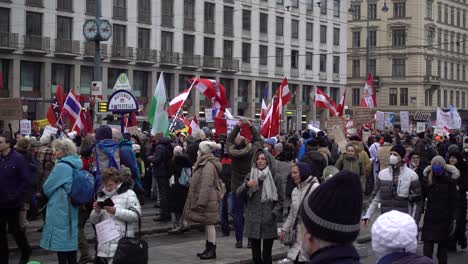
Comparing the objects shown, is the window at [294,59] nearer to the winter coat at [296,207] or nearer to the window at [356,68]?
the window at [356,68]

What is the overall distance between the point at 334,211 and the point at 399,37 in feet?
273

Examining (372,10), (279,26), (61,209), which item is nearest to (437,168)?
(61,209)

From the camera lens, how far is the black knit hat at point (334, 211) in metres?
3.38

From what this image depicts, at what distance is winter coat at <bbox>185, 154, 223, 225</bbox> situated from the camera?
11.0m

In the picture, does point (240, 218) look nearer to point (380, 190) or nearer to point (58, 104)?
point (380, 190)

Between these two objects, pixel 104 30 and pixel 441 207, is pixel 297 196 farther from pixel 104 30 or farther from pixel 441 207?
pixel 104 30

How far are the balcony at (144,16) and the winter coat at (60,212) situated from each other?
45063 mm

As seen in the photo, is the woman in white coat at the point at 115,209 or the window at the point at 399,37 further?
the window at the point at 399,37

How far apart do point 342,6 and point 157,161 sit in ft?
192

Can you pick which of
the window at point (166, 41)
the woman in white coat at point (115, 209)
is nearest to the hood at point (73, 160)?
the woman in white coat at point (115, 209)

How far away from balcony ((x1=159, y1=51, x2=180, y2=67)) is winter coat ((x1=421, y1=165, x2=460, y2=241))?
44850 millimetres

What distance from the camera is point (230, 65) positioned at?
→ 5966 cm

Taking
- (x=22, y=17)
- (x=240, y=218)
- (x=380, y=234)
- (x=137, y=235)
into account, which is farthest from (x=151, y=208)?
(x=22, y=17)

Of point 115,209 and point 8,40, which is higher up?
point 8,40
